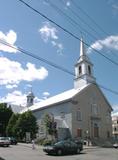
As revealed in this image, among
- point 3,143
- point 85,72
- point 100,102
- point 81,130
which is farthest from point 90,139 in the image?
point 3,143

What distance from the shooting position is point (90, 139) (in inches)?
2008

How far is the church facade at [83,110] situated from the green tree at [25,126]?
9.75 feet

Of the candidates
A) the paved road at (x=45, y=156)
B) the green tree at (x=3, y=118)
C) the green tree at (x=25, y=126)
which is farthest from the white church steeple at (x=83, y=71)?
the paved road at (x=45, y=156)

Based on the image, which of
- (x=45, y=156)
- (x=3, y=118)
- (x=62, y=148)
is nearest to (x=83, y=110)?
(x=3, y=118)

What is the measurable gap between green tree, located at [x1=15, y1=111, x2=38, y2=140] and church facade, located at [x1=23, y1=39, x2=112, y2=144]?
2.97m

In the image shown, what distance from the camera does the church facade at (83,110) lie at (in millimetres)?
51625

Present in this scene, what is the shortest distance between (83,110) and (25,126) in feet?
39.9

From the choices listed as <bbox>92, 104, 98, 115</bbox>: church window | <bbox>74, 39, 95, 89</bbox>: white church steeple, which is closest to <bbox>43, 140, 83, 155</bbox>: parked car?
<bbox>92, 104, 98, 115</bbox>: church window

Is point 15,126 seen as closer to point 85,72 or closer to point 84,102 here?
point 84,102

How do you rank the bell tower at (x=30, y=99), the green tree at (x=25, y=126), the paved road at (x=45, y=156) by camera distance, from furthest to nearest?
the bell tower at (x=30, y=99)
the green tree at (x=25, y=126)
the paved road at (x=45, y=156)

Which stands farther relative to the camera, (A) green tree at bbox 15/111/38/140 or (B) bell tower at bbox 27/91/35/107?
(B) bell tower at bbox 27/91/35/107

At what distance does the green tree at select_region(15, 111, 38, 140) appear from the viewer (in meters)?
53.2

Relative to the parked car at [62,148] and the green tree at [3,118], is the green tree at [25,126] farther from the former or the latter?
the parked car at [62,148]

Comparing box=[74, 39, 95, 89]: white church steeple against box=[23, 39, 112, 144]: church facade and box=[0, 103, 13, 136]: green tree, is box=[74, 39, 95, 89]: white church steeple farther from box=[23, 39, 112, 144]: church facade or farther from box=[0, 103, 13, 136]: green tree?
box=[0, 103, 13, 136]: green tree
